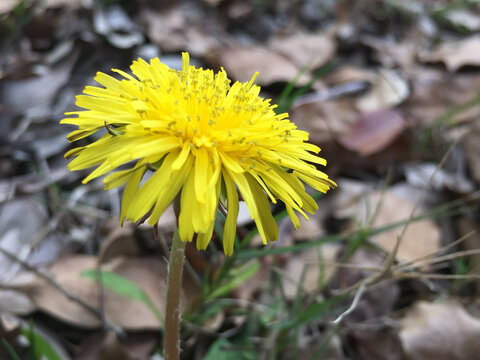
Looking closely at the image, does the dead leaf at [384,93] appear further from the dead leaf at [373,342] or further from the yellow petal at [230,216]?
the yellow petal at [230,216]

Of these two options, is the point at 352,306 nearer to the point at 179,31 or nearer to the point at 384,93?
the point at 384,93

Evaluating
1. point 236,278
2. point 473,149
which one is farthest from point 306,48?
point 236,278

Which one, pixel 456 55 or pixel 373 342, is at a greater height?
pixel 456 55

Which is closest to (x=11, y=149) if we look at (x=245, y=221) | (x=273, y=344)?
(x=245, y=221)

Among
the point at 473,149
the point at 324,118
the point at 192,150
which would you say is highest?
the point at 192,150

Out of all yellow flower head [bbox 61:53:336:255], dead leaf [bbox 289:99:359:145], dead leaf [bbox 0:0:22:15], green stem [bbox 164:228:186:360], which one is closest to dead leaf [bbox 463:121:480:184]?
dead leaf [bbox 289:99:359:145]

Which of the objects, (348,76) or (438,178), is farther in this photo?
(348,76)

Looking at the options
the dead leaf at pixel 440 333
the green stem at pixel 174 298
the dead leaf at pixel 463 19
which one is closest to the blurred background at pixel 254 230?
the dead leaf at pixel 440 333

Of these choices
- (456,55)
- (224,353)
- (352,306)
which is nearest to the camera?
(352,306)
